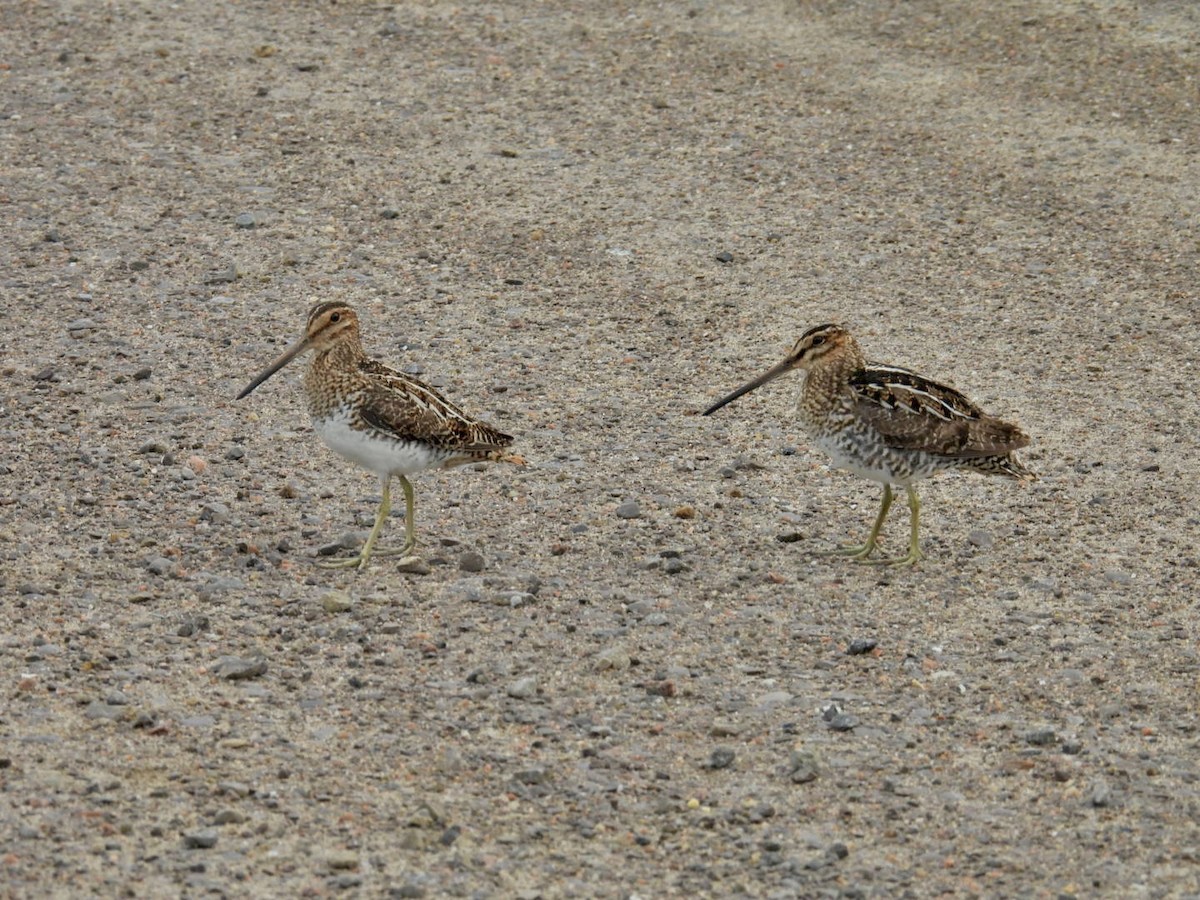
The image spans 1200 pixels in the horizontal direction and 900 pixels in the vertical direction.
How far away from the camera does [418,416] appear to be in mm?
9828

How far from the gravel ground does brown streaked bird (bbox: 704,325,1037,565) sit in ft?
1.51

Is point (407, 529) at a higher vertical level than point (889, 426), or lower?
lower

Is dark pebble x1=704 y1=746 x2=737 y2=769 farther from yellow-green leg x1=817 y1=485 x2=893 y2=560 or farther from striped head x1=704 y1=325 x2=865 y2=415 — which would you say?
striped head x1=704 y1=325 x2=865 y2=415

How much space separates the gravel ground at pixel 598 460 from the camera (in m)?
7.60

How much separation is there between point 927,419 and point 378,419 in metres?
2.91

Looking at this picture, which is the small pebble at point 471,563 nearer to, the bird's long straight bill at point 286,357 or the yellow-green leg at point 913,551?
the bird's long straight bill at point 286,357

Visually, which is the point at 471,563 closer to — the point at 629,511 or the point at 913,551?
the point at 629,511

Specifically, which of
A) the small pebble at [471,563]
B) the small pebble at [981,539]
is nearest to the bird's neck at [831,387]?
the small pebble at [981,539]

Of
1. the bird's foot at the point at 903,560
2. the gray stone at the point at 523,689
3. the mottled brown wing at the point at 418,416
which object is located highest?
the mottled brown wing at the point at 418,416

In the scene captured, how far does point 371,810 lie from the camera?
7562 millimetres

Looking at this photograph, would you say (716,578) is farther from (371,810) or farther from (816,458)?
(371,810)

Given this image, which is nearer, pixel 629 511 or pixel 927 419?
pixel 927 419

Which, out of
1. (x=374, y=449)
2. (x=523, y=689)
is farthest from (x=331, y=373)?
(x=523, y=689)

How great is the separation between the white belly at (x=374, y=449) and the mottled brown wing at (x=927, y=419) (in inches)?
91.8
